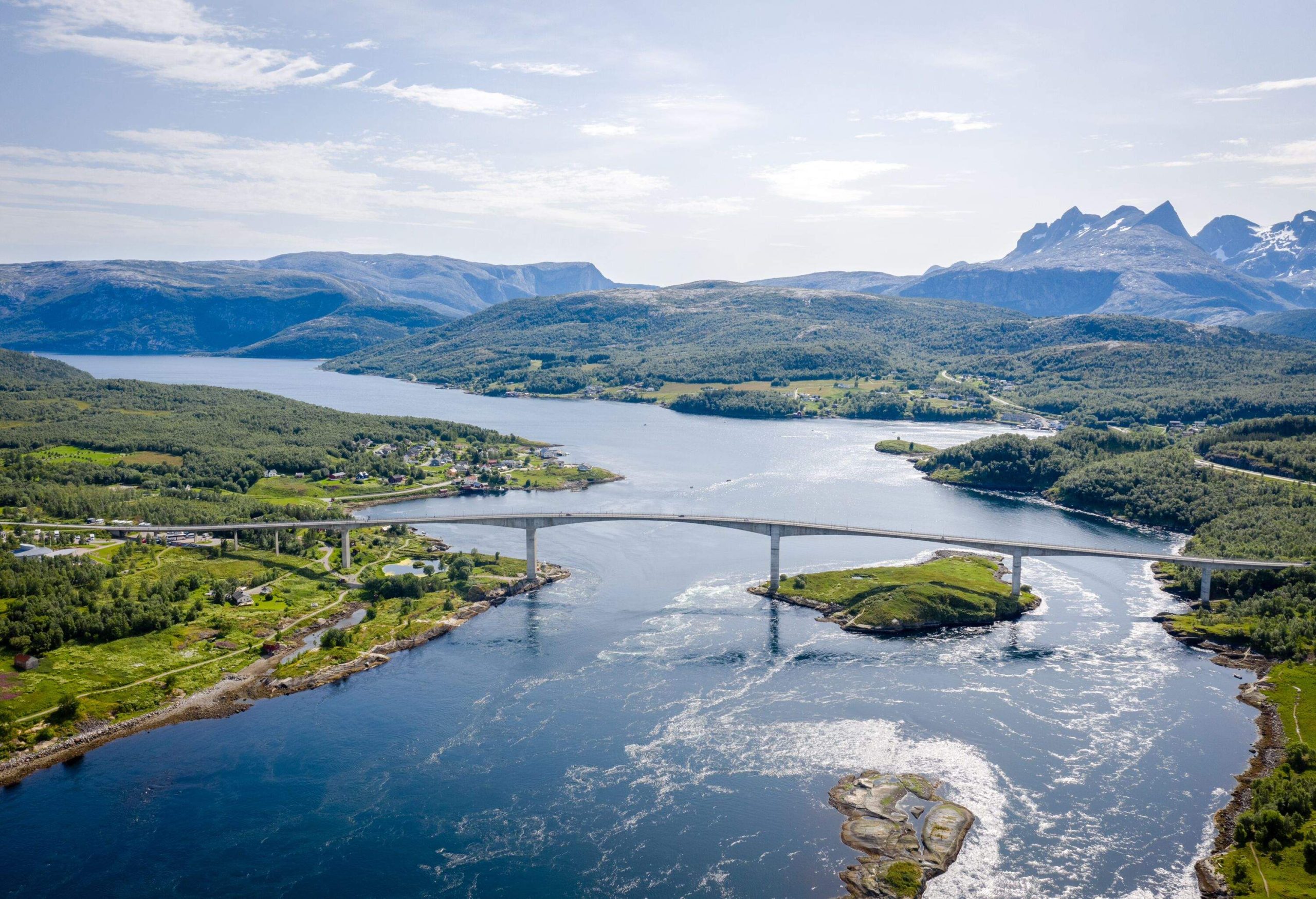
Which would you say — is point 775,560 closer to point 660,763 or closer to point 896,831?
point 660,763

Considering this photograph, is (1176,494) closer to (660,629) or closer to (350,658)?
(660,629)

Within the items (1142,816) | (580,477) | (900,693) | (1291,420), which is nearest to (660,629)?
(900,693)

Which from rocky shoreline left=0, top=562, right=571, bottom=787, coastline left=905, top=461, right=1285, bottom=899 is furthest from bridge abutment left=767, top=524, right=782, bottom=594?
coastline left=905, top=461, right=1285, bottom=899

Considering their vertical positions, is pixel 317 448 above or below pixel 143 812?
above

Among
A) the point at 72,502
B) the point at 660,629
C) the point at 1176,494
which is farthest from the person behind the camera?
the point at 1176,494

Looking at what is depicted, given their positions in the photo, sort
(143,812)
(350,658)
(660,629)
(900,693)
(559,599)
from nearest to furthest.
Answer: (143,812) < (900,693) < (350,658) < (660,629) < (559,599)

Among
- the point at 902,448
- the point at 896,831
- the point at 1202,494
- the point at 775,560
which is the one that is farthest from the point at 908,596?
the point at 902,448

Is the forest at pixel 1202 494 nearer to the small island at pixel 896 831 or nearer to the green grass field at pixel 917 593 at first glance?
the green grass field at pixel 917 593
